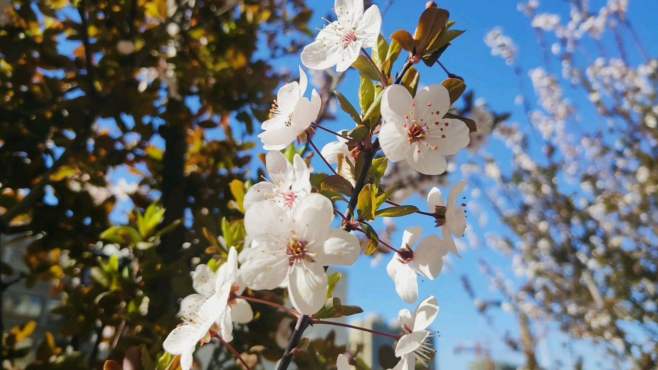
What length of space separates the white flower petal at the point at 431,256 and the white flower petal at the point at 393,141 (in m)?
0.11

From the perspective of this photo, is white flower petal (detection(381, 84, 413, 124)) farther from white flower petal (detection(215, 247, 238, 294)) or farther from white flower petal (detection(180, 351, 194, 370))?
white flower petal (detection(180, 351, 194, 370))

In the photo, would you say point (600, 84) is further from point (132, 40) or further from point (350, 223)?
point (350, 223)

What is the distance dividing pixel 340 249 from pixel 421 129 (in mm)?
191

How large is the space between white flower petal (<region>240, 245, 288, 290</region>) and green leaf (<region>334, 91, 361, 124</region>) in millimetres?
190

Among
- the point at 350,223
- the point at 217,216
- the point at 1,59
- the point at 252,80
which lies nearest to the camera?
the point at 350,223

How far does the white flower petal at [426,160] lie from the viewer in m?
0.63

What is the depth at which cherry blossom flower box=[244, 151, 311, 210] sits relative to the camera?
0.59m

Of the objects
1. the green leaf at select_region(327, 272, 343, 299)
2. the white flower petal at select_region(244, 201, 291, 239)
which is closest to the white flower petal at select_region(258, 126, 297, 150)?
the white flower petal at select_region(244, 201, 291, 239)

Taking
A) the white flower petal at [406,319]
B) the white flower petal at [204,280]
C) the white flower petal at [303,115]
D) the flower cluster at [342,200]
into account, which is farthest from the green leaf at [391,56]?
the white flower petal at [204,280]

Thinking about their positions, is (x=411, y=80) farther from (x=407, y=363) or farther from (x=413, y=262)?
(x=407, y=363)

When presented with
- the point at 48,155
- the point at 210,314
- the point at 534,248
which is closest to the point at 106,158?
the point at 48,155

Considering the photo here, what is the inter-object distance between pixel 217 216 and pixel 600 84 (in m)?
4.94

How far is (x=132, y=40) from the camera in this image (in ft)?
5.39

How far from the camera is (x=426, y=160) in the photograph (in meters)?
0.64
